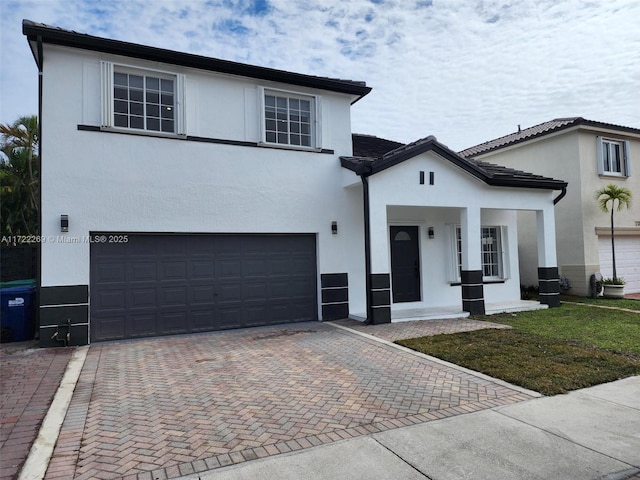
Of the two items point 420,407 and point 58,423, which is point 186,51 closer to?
point 58,423

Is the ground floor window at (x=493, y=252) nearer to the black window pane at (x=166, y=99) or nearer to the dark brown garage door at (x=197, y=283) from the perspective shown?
the dark brown garage door at (x=197, y=283)

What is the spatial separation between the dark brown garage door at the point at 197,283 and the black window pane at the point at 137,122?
2.34 m

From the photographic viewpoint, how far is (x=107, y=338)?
26.4 ft

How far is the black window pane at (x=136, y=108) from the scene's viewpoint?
8484 millimetres

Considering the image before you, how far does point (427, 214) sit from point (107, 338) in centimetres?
847

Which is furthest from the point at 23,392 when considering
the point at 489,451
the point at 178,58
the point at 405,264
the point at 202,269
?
the point at 405,264

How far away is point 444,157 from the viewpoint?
10000 millimetres

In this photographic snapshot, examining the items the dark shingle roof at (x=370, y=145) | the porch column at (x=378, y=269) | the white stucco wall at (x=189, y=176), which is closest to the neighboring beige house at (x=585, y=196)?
the dark shingle roof at (x=370, y=145)

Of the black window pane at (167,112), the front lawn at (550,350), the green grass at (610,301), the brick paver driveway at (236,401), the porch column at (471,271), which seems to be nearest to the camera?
the brick paver driveway at (236,401)

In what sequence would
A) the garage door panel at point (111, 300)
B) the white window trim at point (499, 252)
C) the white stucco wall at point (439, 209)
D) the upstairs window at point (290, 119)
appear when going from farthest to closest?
the white window trim at point (499, 252)
the upstairs window at point (290, 119)
the white stucco wall at point (439, 209)
the garage door panel at point (111, 300)

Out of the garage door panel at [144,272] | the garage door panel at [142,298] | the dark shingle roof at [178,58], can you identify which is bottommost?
the garage door panel at [142,298]

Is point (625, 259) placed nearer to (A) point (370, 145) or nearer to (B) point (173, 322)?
(A) point (370, 145)

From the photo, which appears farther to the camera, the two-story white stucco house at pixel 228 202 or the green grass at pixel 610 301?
the green grass at pixel 610 301

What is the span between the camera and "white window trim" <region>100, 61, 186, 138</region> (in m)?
8.09
